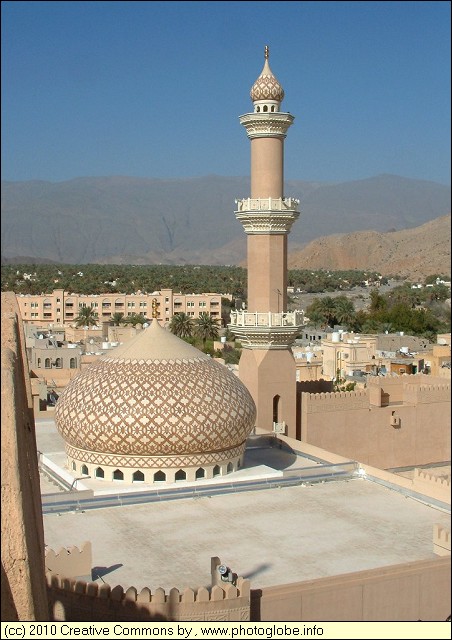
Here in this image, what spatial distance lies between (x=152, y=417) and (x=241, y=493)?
1629 mm

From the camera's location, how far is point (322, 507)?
12891 mm

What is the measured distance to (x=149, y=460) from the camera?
13.6 meters

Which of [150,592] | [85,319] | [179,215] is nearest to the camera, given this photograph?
[150,592]

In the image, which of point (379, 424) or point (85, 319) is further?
point (85, 319)

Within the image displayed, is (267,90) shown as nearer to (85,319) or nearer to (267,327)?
(267,327)

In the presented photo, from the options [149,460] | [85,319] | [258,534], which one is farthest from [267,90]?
[85,319]

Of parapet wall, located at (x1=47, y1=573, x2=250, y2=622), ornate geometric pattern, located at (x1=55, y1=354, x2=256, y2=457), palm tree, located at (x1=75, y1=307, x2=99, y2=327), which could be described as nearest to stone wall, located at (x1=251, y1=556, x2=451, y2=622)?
parapet wall, located at (x1=47, y1=573, x2=250, y2=622)

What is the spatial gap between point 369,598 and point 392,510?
13.0 ft

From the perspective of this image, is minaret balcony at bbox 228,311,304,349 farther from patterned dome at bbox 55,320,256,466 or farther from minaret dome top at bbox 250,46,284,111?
minaret dome top at bbox 250,46,284,111

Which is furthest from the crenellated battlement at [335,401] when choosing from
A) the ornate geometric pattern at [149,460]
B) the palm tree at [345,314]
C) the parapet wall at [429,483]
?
the palm tree at [345,314]

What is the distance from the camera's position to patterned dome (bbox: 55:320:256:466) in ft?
44.2

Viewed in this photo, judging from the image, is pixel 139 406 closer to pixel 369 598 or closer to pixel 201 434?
pixel 201 434

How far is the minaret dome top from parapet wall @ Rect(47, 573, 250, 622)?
1151 centimetres

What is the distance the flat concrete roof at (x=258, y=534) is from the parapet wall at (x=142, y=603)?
4.43 feet
